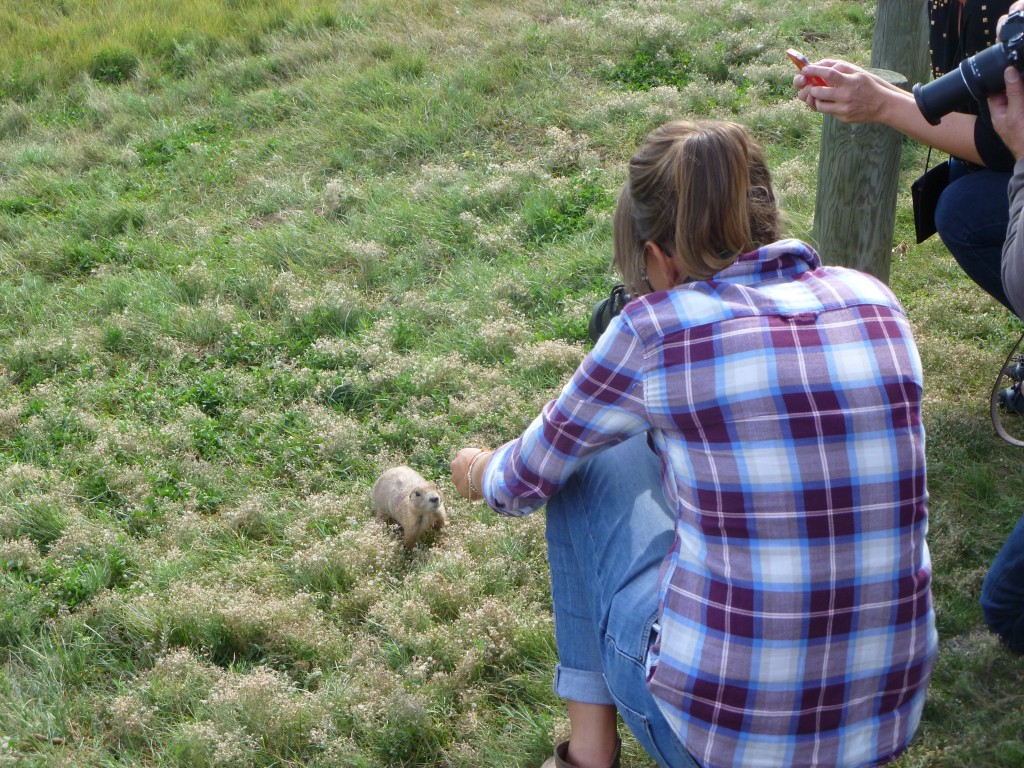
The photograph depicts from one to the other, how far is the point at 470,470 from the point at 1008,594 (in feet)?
4.35

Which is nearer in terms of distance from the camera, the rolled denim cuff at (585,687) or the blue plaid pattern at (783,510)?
the blue plaid pattern at (783,510)

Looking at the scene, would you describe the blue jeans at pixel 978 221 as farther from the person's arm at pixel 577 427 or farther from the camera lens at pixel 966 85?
the person's arm at pixel 577 427

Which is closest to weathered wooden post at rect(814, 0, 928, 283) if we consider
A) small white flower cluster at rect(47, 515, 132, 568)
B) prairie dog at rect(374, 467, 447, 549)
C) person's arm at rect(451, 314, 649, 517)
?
prairie dog at rect(374, 467, 447, 549)

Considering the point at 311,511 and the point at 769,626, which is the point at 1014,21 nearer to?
the point at 769,626

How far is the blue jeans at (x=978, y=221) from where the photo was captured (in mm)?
3148

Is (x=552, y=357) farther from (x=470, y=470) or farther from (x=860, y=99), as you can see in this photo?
(x=470, y=470)

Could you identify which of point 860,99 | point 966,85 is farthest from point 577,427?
point 860,99

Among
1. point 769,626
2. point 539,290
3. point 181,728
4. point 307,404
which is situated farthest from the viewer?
point 539,290

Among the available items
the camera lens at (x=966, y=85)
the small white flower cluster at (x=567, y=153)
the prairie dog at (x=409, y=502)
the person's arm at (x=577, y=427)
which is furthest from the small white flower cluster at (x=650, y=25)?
the person's arm at (x=577, y=427)

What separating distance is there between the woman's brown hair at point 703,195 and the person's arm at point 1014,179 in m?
0.49

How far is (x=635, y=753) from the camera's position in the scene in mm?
2455

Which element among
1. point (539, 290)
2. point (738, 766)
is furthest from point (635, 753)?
point (539, 290)

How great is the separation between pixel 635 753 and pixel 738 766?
74 centimetres

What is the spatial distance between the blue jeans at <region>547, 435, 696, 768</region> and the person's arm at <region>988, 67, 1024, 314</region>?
810 millimetres
